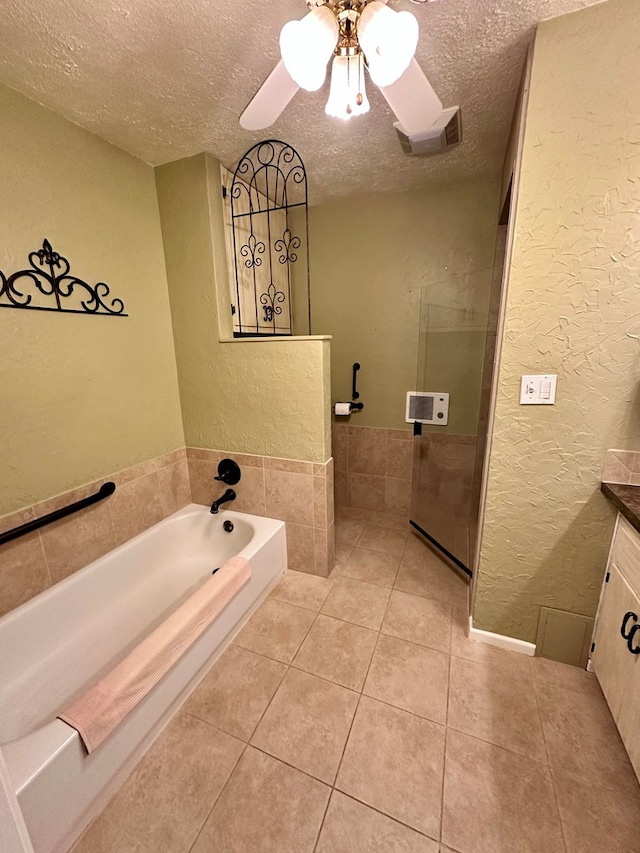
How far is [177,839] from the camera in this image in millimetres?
932

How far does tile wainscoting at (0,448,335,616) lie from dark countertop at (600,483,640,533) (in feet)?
4.03

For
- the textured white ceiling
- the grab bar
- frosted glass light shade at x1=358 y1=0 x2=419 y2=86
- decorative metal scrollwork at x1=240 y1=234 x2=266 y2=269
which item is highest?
the textured white ceiling

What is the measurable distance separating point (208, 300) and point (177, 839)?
2.15 meters

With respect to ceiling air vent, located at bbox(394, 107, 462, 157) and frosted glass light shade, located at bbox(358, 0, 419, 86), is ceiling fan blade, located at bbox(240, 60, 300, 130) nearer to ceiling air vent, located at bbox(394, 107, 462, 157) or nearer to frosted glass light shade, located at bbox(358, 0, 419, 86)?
frosted glass light shade, located at bbox(358, 0, 419, 86)

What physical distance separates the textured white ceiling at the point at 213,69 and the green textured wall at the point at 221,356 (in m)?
0.22

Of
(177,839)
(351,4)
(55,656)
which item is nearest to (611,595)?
(177,839)

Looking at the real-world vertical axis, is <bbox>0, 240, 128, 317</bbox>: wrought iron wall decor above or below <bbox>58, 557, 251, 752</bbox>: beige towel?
above

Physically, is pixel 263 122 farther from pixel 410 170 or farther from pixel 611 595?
pixel 611 595

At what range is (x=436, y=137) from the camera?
1556 mm

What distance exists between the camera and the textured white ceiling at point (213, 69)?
1000 millimetres

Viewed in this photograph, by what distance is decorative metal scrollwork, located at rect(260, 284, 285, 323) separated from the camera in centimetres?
228

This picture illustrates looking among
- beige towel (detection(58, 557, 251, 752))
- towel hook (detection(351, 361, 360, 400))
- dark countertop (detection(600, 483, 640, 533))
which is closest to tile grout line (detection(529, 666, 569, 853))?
dark countertop (detection(600, 483, 640, 533))

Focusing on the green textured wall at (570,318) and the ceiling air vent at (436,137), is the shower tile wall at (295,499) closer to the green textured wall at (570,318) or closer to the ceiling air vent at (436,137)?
the green textured wall at (570,318)

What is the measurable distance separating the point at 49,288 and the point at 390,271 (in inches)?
76.6
